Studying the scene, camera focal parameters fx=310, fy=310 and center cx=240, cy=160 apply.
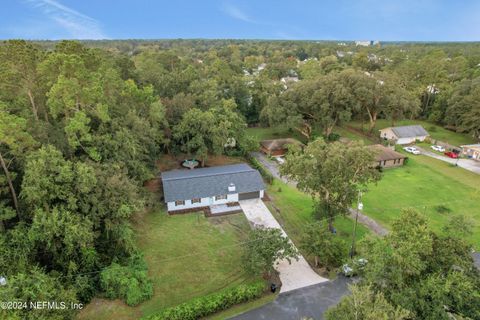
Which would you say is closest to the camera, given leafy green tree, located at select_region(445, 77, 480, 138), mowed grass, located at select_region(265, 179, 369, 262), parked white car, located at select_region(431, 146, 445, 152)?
mowed grass, located at select_region(265, 179, 369, 262)

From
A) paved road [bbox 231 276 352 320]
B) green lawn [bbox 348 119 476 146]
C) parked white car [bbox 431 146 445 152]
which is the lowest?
paved road [bbox 231 276 352 320]

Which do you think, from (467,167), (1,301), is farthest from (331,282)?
(467,167)

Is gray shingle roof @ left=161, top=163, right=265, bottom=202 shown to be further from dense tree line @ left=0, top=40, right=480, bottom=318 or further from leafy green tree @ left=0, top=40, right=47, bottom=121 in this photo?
leafy green tree @ left=0, top=40, right=47, bottom=121

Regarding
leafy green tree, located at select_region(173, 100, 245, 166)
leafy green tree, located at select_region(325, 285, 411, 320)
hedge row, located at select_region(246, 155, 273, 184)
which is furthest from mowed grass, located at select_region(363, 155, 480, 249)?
leafy green tree, located at select_region(173, 100, 245, 166)

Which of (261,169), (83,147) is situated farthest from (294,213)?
(83,147)

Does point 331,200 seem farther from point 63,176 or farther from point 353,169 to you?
point 63,176

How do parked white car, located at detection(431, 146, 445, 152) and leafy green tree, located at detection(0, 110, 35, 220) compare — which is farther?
parked white car, located at detection(431, 146, 445, 152)

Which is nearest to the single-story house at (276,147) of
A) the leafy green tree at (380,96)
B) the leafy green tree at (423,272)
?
the leafy green tree at (380,96)
